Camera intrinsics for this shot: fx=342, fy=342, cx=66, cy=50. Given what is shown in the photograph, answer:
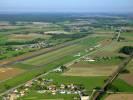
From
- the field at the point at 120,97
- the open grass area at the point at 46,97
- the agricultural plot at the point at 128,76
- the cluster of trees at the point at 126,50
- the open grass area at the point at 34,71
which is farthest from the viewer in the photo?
the cluster of trees at the point at 126,50

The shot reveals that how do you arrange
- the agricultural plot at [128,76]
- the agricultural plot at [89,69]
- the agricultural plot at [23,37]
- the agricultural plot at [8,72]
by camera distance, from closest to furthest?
the agricultural plot at [128,76] → the agricultural plot at [8,72] → the agricultural plot at [89,69] → the agricultural plot at [23,37]

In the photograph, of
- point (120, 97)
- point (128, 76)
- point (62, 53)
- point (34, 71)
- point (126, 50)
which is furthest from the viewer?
point (126, 50)

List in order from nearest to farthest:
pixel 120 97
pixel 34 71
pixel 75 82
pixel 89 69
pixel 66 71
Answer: pixel 120 97 → pixel 75 82 → pixel 66 71 → pixel 34 71 → pixel 89 69

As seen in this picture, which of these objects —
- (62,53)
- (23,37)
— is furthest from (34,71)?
(23,37)

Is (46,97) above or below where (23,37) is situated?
above

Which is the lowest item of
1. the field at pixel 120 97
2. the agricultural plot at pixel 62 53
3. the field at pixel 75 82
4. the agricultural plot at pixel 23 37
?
the agricultural plot at pixel 23 37

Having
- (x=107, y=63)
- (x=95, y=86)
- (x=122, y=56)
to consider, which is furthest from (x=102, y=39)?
(x=95, y=86)

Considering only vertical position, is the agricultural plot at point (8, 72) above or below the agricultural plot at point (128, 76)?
below

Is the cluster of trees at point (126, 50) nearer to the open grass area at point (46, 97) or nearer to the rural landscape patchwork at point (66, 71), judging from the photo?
the rural landscape patchwork at point (66, 71)

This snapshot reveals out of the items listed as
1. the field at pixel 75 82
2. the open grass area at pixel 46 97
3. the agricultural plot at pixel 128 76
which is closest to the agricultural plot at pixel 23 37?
the field at pixel 75 82

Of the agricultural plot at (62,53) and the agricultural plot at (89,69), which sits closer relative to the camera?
the agricultural plot at (89,69)

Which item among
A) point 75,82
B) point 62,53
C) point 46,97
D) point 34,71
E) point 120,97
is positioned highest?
point 120,97

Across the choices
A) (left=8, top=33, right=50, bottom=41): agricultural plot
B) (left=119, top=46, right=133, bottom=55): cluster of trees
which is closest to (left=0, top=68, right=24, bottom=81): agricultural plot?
(left=119, top=46, right=133, bottom=55): cluster of trees

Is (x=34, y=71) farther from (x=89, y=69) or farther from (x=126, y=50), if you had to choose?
(x=126, y=50)
